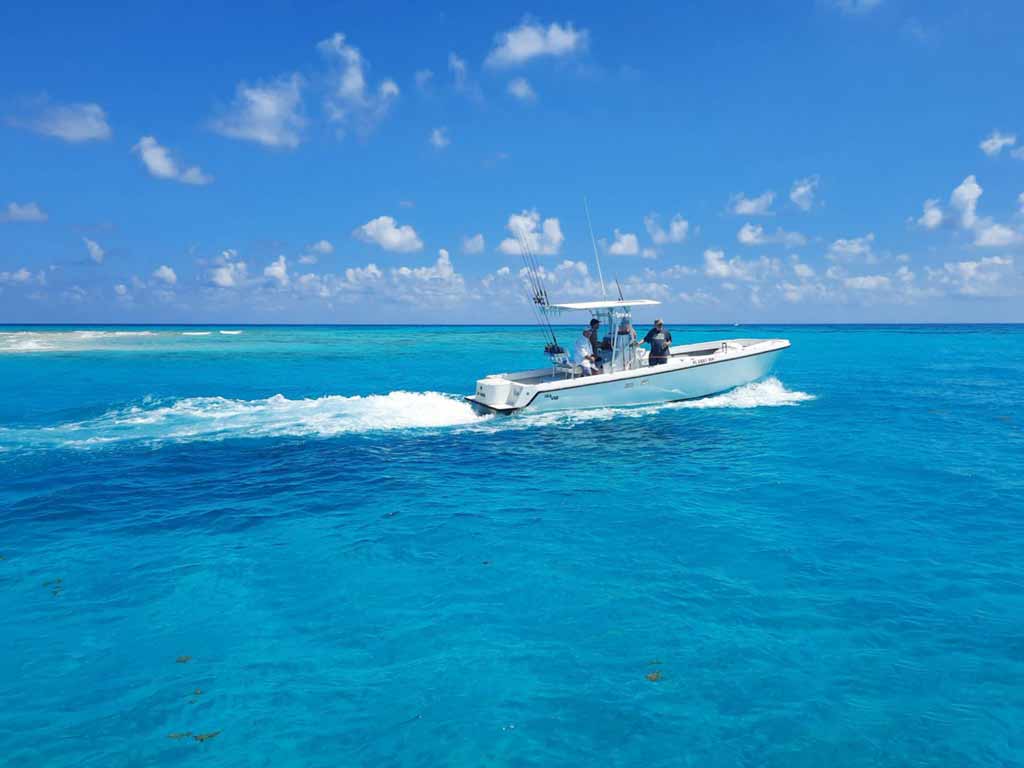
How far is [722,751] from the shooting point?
476 centimetres

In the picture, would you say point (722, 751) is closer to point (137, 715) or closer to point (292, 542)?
point (137, 715)

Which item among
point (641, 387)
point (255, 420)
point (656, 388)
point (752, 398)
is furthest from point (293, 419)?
point (752, 398)

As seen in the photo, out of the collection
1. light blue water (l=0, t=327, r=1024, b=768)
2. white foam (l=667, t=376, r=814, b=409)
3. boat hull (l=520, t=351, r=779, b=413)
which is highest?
boat hull (l=520, t=351, r=779, b=413)

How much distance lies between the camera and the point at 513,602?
7102 mm

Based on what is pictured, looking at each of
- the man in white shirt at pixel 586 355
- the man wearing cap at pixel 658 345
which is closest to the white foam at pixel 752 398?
the man wearing cap at pixel 658 345

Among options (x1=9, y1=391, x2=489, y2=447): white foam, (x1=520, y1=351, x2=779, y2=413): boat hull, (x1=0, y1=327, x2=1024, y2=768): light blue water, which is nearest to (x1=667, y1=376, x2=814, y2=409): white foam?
(x1=520, y1=351, x2=779, y2=413): boat hull

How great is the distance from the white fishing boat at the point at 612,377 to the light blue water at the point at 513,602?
9.75ft

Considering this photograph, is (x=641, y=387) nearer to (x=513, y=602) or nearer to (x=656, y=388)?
(x=656, y=388)

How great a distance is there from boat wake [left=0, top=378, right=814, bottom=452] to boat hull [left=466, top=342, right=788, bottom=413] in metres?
0.32

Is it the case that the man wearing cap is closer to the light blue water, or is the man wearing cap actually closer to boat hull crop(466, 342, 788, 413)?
boat hull crop(466, 342, 788, 413)

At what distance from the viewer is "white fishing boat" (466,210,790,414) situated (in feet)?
58.6

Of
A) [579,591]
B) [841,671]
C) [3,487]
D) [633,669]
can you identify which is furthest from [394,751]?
[3,487]

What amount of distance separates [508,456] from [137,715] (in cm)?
947

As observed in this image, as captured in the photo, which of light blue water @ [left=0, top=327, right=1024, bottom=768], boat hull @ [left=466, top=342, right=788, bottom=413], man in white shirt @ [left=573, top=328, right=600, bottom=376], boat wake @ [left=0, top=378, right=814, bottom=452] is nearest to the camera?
light blue water @ [left=0, top=327, right=1024, bottom=768]
